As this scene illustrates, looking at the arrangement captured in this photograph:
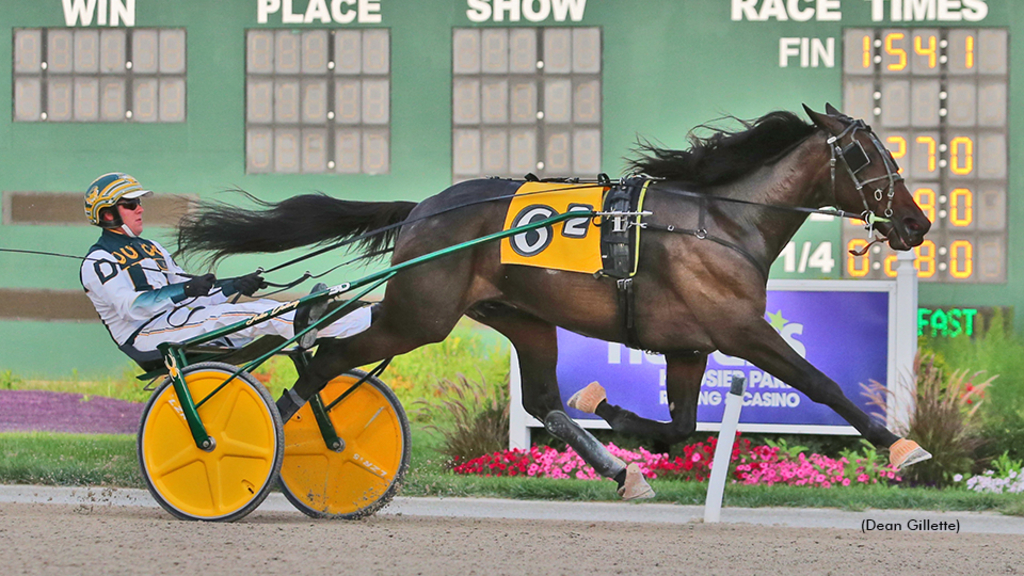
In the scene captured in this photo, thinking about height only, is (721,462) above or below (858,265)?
below

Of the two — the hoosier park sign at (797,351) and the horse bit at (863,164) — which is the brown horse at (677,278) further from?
the hoosier park sign at (797,351)

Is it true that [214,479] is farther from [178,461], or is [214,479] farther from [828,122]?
[828,122]

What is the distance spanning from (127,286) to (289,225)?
980mm

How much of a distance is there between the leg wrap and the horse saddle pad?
2.46 ft

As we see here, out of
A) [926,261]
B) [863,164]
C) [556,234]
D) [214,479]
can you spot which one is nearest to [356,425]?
[214,479]

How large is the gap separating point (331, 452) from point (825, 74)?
4843 millimetres

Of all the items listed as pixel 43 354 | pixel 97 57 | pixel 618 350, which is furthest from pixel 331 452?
pixel 97 57

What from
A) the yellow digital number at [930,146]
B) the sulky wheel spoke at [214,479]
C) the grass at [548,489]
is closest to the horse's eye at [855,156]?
the grass at [548,489]

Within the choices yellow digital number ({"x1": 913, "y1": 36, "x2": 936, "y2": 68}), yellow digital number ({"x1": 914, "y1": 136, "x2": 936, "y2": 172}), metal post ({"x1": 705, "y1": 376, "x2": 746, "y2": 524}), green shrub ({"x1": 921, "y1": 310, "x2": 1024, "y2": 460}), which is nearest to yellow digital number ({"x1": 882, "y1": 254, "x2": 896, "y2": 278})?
green shrub ({"x1": 921, "y1": 310, "x2": 1024, "y2": 460})

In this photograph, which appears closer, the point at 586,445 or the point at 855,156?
the point at 855,156

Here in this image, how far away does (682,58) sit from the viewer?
28.9 feet

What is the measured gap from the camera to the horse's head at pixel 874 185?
521 centimetres

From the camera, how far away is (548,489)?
7.00 meters

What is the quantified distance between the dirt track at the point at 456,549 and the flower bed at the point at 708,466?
1.67m
